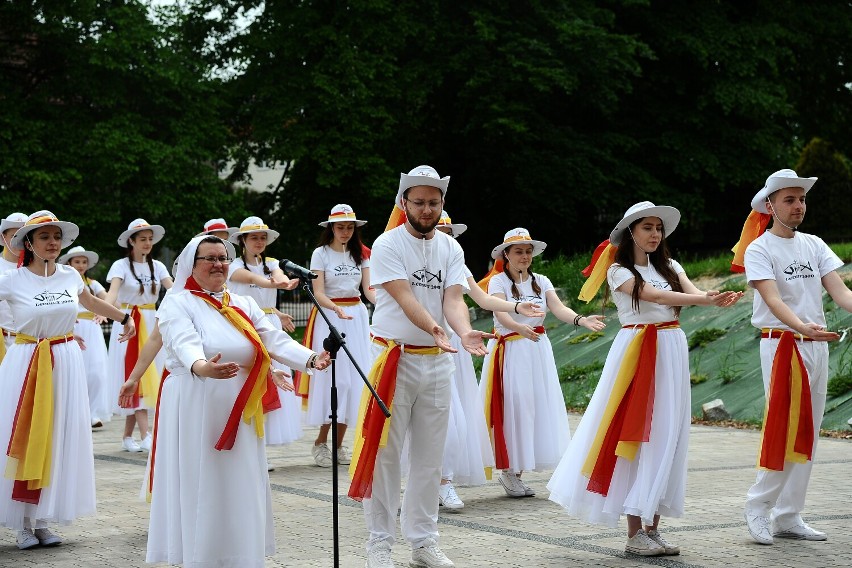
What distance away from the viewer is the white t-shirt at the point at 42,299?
845 cm

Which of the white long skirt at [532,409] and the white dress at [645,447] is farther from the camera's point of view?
the white long skirt at [532,409]

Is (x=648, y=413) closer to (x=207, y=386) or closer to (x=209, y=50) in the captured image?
(x=207, y=386)

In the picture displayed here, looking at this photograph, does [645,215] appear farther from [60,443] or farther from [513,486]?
[60,443]

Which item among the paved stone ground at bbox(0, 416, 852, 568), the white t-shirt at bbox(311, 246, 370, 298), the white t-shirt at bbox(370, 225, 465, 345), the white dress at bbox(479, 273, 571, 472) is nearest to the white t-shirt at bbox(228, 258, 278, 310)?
the white t-shirt at bbox(311, 246, 370, 298)

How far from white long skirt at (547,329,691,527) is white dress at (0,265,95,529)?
328 centimetres

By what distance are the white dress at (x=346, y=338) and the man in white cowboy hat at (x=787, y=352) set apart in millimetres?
4871

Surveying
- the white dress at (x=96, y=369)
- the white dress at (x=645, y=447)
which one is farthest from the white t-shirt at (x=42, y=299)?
the white dress at (x=96, y=369)

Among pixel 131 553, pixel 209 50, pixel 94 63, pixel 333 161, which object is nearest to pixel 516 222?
pixel 333 161

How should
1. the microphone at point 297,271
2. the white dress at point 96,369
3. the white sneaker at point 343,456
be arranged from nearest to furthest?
the microphone at point 297,271
the white sneaker at point 343,456
the white dress at point 96,369

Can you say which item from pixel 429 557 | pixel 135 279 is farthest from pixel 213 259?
pixel 135 279

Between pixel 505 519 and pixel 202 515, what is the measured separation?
306 centimetres

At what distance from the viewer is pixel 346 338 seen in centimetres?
1199

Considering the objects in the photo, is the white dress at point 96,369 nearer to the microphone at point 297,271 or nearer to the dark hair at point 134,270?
the dark hair at point 134,270

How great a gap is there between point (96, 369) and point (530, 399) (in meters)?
7.66
